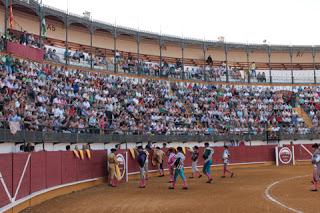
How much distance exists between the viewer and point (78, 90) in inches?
1014

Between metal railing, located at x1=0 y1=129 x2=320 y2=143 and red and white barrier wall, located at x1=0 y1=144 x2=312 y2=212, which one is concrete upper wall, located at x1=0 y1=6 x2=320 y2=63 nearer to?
metal railing, located at x1=0 y1=129 x2=320 y2=143

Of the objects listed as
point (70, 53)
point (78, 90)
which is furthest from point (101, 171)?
point (70, 53)

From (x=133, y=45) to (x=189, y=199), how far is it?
2605 centimetres

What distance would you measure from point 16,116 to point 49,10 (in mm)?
13921

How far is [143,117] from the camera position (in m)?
28.1

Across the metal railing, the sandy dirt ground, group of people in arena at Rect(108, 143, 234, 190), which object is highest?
the metal railing

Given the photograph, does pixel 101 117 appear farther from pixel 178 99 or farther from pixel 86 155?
pixel 178 99

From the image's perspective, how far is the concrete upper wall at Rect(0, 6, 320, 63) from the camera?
29391mm

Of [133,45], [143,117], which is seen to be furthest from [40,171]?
[133,45]

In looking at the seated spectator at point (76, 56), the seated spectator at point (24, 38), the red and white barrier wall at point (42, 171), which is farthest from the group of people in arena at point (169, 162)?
the seated spectator at point (76, 56)

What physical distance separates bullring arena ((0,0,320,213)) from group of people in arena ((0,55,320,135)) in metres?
0.10

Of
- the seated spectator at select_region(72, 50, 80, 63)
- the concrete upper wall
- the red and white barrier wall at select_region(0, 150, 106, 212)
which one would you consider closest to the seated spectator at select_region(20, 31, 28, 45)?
the concrete upper wall

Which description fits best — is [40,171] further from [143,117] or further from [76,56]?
[76,56]

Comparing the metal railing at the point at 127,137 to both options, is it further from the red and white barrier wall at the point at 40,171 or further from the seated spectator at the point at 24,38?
the seated spectator at the point at 24,38
